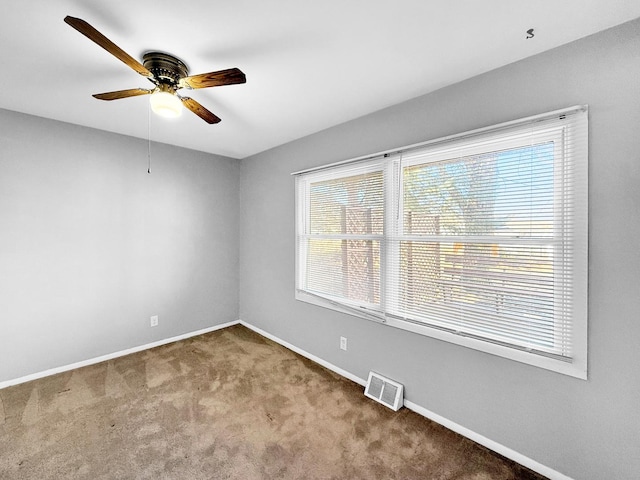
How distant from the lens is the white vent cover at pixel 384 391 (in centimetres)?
221

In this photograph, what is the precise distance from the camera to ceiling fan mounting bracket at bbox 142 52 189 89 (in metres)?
1.65

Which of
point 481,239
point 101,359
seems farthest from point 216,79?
point 101,359

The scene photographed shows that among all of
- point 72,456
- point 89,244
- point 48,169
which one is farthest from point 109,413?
point 48,169

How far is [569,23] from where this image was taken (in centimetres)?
140

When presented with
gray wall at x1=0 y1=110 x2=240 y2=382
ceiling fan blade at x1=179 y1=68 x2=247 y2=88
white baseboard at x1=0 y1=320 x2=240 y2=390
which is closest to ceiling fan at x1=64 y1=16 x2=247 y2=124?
ceiling fan blade at x1=179 y1=68 x2=247 y2=88

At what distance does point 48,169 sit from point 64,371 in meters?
2.00

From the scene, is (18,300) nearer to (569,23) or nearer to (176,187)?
(176,187)

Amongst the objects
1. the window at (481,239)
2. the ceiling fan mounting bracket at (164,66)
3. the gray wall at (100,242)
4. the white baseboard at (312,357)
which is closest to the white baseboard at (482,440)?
the white baseboard at (312,357)

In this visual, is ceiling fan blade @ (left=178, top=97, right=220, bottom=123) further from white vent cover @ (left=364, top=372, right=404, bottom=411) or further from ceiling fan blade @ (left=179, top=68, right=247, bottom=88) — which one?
white vent cover @ (left=364, top=372, right=404, bottom=411)

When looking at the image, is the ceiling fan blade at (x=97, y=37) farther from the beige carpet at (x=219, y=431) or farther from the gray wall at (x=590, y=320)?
the beige carpet at (x=219, y=431)

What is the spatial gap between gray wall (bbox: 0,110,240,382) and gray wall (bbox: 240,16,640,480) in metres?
2.39

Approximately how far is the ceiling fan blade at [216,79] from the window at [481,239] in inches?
51.8

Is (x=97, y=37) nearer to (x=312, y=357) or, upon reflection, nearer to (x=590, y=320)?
(x=590, y=320)

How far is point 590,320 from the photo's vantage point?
1476mm
